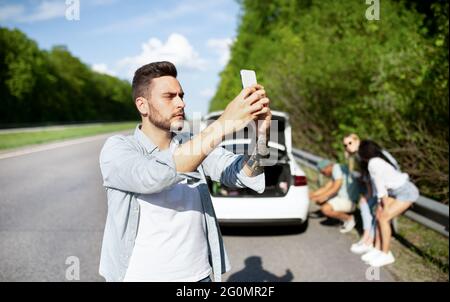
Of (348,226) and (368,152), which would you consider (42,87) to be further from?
(368,152)

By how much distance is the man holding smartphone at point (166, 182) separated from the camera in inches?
51.0

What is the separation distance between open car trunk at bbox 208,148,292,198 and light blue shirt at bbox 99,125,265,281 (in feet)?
13.9

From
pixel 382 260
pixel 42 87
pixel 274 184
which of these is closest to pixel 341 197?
pixel 274 184

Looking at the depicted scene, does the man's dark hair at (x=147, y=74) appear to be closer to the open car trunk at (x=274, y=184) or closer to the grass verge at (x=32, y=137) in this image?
the open car trunk at (x=274, y=184)

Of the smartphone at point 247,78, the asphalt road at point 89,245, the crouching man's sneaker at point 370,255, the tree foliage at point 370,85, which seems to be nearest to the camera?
the smartphone at point 247,78

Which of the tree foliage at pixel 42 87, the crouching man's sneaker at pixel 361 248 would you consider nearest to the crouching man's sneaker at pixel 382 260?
the crouching man's sneaker at pixel 361 248

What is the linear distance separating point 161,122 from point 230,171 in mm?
479

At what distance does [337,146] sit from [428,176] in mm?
4046

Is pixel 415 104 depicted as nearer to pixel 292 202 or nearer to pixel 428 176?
pixel 428 176

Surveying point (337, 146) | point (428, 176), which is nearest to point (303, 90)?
point (337, 146)

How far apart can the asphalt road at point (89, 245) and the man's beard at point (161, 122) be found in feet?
5.98

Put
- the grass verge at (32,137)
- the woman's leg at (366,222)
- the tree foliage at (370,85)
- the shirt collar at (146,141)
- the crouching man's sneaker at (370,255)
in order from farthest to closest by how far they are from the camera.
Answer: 1. the grass verge at (32,137)
2. the tree foliage at (370,85)
3. the woman's leg at (366,222)
4. the crouching man's sneaker at (370,255)
5. the shirt collar at (146,141)

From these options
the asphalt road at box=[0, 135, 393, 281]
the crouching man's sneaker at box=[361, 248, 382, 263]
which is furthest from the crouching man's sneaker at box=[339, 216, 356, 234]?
the crouching man's sneaker at box=[361, 248, 382, 263]

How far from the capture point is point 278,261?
5.15 meters
